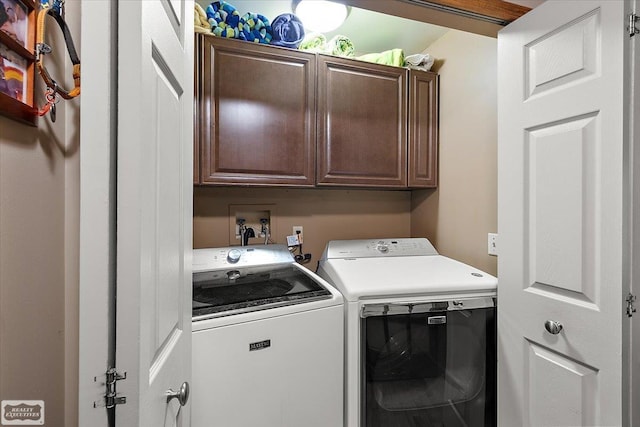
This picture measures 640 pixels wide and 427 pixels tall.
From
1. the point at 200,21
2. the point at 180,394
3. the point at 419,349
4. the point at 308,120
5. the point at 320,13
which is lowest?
the point at 419,349

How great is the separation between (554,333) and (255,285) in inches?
47.0

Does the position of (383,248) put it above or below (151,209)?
below

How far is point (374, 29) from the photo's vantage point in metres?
1.96

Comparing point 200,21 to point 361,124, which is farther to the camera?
point 361,124

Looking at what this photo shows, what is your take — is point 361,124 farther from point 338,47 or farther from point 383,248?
point 383,248

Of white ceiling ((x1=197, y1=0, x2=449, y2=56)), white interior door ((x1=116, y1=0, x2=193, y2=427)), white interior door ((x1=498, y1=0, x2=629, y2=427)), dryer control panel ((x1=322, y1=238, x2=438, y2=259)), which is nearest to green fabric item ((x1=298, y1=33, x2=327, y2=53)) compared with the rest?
white ceiling ((x1=197, y1=0, x2=449, y2=56))

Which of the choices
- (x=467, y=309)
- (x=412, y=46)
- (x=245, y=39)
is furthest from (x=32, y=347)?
(x=412, y=46)

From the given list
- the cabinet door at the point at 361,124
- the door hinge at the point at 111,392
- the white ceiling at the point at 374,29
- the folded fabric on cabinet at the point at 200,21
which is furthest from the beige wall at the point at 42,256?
the white ceiling at the point at 374,29

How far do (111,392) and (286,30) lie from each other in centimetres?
182

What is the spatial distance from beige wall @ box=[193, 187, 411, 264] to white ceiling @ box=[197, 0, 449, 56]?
1.08m

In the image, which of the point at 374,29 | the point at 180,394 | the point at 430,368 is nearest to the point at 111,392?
the point at 180,394

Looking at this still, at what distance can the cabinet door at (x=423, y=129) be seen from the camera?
6.40ft

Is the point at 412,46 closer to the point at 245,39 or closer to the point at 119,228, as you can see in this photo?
the point at 245,39

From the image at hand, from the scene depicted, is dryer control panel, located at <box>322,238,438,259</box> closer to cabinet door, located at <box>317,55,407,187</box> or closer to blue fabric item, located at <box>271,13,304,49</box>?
cabinet door, located at <box>317,55,407,187</box>
